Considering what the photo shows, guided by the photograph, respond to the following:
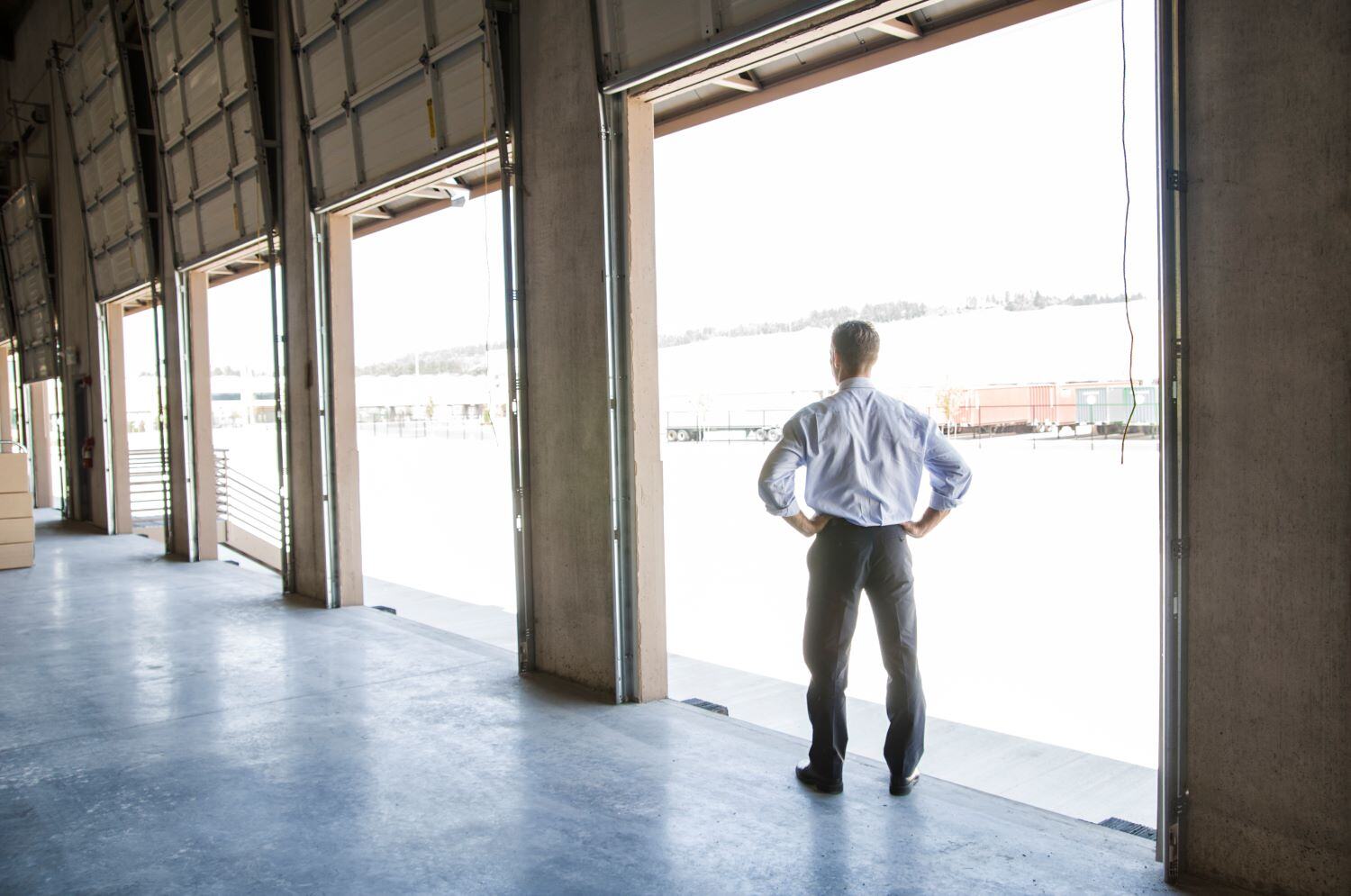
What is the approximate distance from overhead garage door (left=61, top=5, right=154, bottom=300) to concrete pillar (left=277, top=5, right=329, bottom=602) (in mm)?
4675

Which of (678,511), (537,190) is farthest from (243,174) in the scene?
(678,511)

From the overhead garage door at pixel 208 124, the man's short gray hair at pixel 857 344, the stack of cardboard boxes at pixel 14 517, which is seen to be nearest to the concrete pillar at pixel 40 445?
the stack of cardboard boxes at pixel 14 517

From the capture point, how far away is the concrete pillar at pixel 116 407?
48.5 feet

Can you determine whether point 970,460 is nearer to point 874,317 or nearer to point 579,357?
point 874,317

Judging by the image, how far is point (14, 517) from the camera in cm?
1166

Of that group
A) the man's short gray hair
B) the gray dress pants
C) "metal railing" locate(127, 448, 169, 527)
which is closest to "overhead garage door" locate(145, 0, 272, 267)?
"metal railing" locate(127, 448, 169, 527)

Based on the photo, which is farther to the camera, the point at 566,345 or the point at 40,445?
the point at 40,445

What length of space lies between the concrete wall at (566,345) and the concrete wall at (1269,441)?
10.4ft

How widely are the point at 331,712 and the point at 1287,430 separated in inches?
194

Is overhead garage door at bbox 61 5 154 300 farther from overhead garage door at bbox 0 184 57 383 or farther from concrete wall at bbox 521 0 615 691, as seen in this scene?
concrete wall at bbox 521 0 615 691

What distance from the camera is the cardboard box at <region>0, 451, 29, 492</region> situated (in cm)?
1159

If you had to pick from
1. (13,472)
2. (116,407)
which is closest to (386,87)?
(13,472)

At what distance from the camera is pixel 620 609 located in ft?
18.5

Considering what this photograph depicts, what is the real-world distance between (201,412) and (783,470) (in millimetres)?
10212
